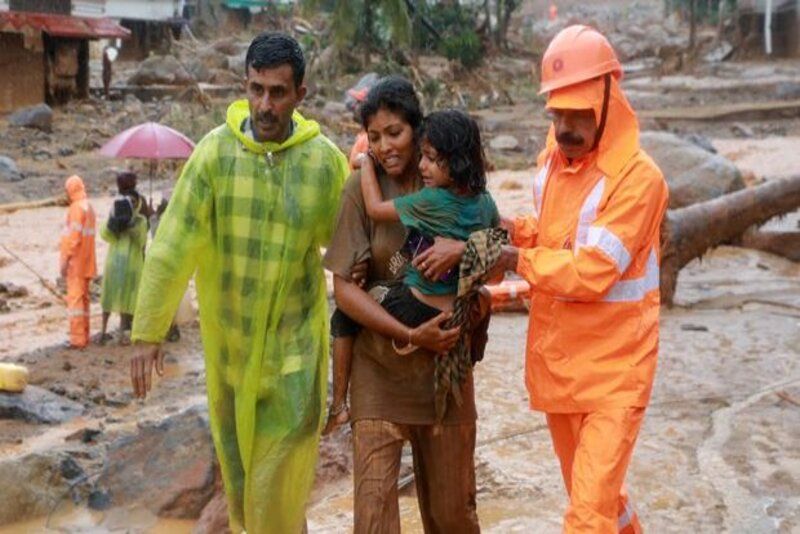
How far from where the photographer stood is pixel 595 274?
149 inches

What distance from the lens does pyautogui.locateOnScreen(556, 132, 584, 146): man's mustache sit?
155 inches

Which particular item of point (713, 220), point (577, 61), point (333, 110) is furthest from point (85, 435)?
point (333, 110)

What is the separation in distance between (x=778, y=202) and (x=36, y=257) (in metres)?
7.68

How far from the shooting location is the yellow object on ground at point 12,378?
844 centimetres

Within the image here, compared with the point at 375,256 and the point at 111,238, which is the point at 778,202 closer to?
the point at 111,238

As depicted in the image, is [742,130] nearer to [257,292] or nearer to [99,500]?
[99,500]

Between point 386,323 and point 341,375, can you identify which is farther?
point 341,375

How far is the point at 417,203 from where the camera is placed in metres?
3.81

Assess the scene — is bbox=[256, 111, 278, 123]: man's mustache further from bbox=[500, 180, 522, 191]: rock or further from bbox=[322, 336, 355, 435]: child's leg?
bbox=[500, 180, 522, 191]: rock

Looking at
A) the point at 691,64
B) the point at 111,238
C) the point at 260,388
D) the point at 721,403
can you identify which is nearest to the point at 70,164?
the point at 111,238

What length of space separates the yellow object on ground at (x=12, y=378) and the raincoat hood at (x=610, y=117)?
542cm

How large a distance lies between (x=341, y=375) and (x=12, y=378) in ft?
16.3

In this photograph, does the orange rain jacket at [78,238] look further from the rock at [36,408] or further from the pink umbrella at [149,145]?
the rock at [36,408]

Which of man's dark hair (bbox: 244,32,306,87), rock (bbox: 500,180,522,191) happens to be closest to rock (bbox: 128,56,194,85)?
rock (bbox: 500,180,522,191)
